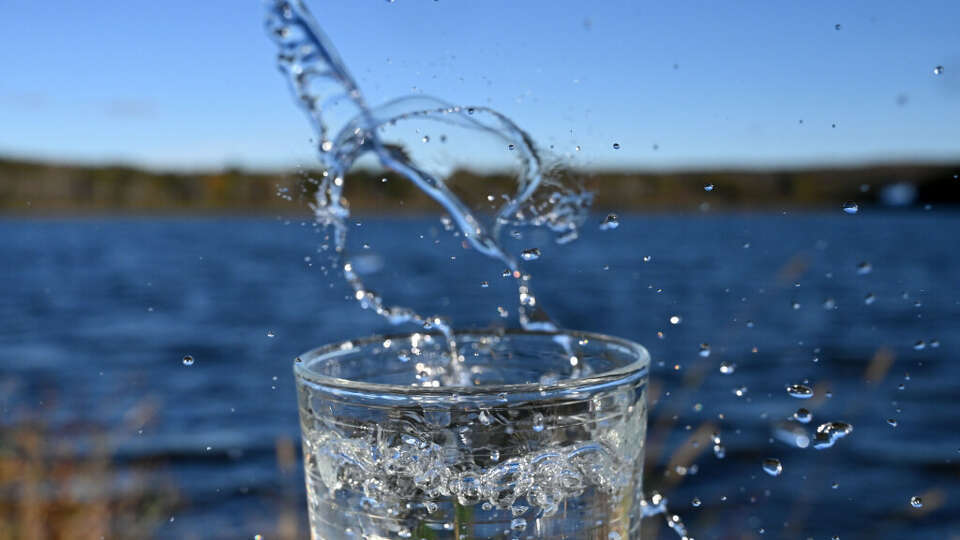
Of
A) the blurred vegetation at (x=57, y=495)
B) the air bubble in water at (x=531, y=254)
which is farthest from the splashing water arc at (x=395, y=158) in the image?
the blurred vegetation at (x=57, y=495)

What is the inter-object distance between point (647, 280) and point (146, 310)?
10.7 metres

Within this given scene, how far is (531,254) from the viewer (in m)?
1.29

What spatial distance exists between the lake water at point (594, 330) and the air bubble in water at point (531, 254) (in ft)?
0.14

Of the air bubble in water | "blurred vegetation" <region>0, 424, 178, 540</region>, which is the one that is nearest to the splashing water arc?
the air bubble in water

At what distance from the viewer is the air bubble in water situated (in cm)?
128

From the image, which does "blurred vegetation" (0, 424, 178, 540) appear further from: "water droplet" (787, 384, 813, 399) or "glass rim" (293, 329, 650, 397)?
"water droplet" (787, 384, 813, 399)

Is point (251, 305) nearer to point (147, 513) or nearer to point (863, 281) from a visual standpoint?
point (863, 281)

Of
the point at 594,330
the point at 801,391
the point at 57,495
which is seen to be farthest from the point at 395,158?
the point at 594,330

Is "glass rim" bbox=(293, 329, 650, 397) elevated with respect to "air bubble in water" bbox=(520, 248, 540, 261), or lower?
lower

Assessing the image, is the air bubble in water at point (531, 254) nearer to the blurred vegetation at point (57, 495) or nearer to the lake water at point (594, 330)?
the lake water at point (594, 330)

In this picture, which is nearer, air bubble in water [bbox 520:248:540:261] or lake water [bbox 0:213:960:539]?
air bubble in water [bbox 520:248:540:261]

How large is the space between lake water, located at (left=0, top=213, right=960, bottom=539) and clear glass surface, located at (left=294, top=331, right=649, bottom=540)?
1.20 feet

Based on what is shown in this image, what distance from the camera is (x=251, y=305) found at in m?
19.5

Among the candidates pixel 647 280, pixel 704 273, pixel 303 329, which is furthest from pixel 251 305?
pixel 704 273
